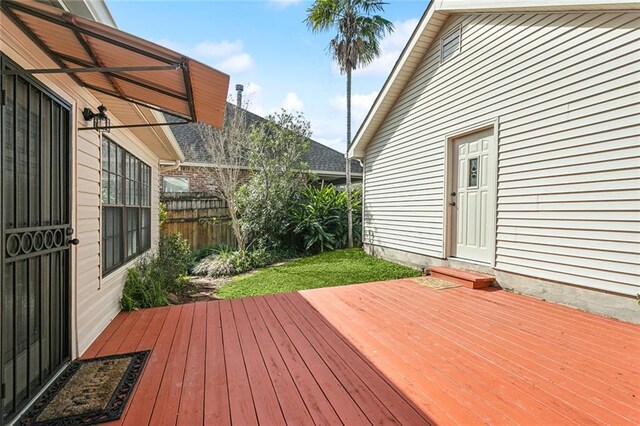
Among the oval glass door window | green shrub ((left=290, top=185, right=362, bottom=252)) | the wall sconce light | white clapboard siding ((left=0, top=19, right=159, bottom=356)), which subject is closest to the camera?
white clapboard siding ((left=0, top=19, right=159, bottom=356))

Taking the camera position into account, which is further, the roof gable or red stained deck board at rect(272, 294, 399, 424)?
the roof gable

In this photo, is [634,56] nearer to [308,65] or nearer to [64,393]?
[64,393]

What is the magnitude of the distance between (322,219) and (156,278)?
5.16 metres

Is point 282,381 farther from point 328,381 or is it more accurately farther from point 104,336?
point 104,336

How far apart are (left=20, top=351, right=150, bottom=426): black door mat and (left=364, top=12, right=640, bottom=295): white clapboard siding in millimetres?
4522

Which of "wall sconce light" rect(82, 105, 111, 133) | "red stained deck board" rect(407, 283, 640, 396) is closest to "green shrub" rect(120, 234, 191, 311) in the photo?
"wall sconce light" rect(82, 105, 111, 133)

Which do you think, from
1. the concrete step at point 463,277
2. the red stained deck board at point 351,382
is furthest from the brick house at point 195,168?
the red stained deck board at point 351,382

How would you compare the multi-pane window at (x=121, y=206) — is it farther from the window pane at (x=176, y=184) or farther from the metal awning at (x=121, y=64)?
the window pane at (x=176, y=184)

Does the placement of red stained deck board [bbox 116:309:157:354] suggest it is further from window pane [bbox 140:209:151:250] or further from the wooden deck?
window pane [bbox 140:209:151:250]

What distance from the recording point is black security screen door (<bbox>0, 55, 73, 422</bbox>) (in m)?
1.87

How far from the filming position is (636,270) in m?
3.25

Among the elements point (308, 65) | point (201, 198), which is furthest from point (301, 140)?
point (201, 198)

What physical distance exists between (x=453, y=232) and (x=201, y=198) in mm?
6747

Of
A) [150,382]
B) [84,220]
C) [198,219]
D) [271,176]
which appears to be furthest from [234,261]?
[150,382]
